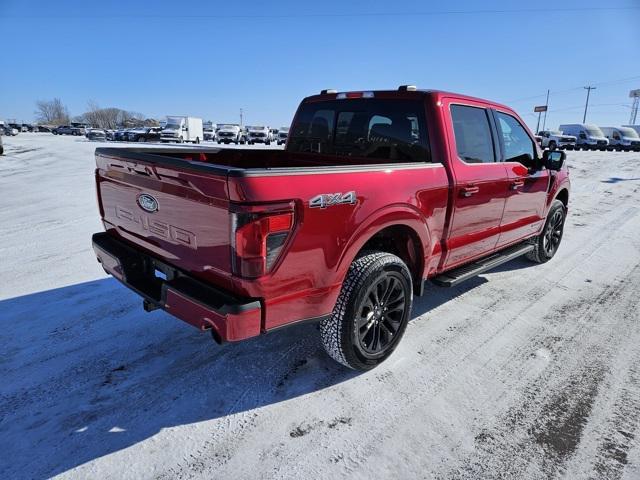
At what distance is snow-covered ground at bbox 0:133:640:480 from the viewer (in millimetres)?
2252

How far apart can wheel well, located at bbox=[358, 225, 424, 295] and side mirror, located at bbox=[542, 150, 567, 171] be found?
2681mm

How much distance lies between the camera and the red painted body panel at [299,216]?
2.23 meters

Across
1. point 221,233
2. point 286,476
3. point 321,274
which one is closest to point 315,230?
point 321,274

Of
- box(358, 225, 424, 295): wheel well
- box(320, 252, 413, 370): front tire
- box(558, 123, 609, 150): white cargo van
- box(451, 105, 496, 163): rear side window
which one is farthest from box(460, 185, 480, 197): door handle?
box(558, 123, 609, 150): white cargo van

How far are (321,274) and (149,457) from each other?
4.43ft

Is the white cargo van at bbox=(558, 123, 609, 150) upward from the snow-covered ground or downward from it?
upward

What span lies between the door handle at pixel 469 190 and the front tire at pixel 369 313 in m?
0.93

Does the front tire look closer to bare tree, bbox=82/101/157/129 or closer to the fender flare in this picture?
the fender flare

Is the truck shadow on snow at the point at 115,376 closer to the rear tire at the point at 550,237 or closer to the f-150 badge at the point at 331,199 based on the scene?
the f-150 badge at the point at 331,199

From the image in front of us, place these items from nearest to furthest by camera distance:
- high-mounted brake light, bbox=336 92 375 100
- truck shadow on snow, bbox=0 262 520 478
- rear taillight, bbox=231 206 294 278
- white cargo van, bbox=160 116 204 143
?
rear taillight, bbox=231 206 294 278 → truck shadow on snow, bbox=0 262 520 478 → high-mounted brake light, bbox=336 92 375 100 → white cargo van, bbox=160 116 204 143

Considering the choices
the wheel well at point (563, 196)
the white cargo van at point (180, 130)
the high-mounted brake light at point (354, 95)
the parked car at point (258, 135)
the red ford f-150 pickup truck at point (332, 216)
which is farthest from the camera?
the parked car at point (258, 135)

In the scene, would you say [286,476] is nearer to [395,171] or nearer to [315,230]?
[315,230]

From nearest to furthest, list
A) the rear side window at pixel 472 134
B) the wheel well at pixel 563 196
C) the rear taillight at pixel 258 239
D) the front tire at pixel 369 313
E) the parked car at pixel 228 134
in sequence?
the rear taillight at pixel 258 239 → the front tire at pixel 369 313 → the rear side window at pixel 472 134 → the wheel well at pixel 563 196 → the parked car at pixel 228 134

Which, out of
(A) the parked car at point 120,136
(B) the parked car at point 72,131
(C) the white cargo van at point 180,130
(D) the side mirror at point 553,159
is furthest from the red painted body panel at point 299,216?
(B) the parked car at point 72,131
